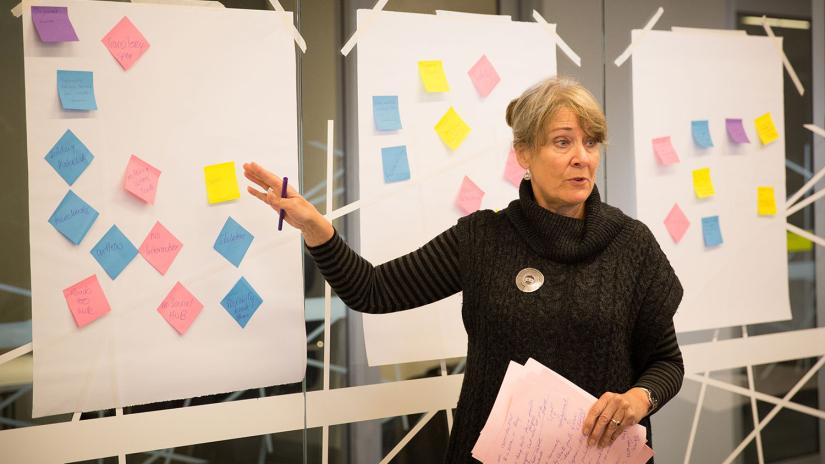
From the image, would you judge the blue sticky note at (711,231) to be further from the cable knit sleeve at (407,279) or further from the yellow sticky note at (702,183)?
the cable knit sleeve at (407,279)

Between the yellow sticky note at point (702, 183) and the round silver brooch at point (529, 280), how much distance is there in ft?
3.70

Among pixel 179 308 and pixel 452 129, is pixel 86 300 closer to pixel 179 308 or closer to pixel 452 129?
pixel 179 308

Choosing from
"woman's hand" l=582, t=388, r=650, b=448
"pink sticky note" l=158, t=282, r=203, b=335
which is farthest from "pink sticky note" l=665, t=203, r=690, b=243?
"pink sticky note" l=158, t=282, r=203, b=335

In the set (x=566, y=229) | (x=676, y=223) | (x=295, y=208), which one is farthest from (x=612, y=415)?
(x=676, y=223)

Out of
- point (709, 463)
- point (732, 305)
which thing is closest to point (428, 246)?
point (732, 305)

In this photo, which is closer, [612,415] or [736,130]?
[612,415]

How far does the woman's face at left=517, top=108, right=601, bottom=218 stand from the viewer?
1508mm

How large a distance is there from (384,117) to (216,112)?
451 mm

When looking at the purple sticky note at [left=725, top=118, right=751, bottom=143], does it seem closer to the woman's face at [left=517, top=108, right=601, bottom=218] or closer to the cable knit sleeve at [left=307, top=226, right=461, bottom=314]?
the woman's face at [left=517, top=108, right=601, bottom=218]

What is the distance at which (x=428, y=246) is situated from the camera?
1622mm

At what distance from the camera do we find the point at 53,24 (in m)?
1.59

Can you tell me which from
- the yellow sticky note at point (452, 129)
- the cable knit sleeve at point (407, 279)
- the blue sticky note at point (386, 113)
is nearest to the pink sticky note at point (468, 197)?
the yellow sticky note at point (452, 129)

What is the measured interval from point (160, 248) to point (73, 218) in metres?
0.20

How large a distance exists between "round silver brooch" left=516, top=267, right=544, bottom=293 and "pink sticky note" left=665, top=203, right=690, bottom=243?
101cm
